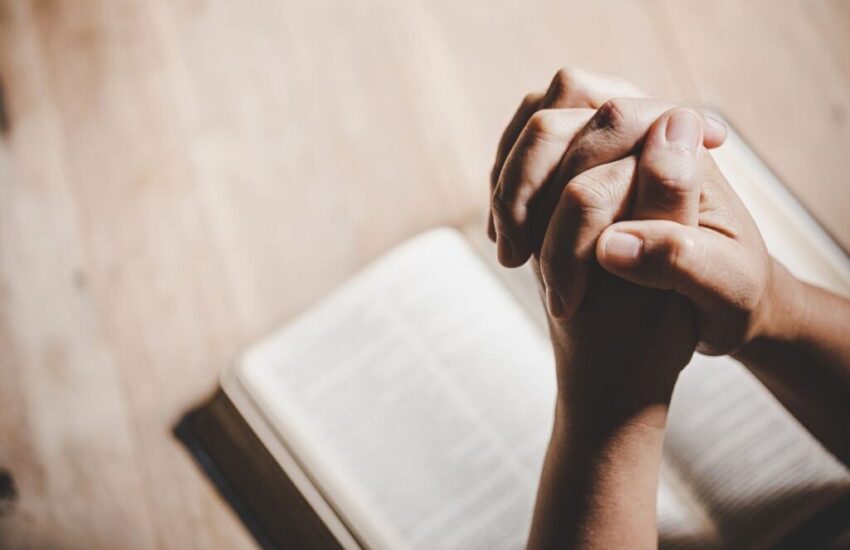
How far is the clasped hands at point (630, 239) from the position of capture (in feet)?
1.48

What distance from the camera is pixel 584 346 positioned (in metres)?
0.51

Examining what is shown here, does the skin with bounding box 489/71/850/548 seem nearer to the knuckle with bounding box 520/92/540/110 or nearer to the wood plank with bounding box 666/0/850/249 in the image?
the knuckle with bounding box 520/92/540/110

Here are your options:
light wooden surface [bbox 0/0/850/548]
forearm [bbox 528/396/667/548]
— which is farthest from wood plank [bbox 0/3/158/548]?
forearm [bbox 528/396/667/548]

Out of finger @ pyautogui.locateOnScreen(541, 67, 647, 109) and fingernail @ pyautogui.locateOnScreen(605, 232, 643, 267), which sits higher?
finger @ pyautogui.locateOnScreen(541, 67, 647, 109)

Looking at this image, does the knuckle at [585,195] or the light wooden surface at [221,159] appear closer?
Answer: the knuckle at [585,195]

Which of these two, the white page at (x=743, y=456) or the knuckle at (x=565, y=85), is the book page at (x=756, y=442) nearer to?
the white page at (x=743, y=456)

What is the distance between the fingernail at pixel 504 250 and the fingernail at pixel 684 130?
14cm

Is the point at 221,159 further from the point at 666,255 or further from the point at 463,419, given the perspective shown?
the point at 666,255

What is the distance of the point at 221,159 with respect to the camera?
2.89ft

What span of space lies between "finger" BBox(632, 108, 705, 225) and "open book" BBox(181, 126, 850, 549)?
254 mm

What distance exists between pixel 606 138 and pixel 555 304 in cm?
13

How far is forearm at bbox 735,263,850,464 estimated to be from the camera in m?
0.53

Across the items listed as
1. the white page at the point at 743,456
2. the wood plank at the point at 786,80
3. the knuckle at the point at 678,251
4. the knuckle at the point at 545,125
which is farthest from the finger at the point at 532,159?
the wood plank at the point at 786,80

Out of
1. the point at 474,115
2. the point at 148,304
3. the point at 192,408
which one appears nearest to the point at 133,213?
the point at 148,304
